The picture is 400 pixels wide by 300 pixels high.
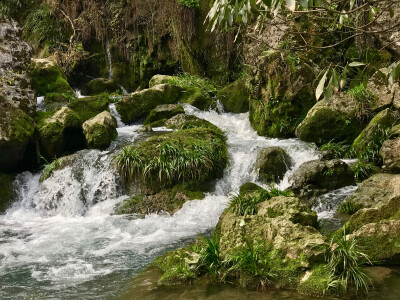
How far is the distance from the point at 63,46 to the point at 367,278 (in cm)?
1958

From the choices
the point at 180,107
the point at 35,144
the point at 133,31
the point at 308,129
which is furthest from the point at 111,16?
the point at 308,129

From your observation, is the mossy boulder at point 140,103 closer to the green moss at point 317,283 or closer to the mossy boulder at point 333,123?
the mossy boulder at point 333,123

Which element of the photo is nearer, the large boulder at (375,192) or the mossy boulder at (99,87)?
the large boulder at (375,192)

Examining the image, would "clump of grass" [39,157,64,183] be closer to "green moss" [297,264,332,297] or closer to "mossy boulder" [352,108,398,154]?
"mossy boulder" [352,108,398,154]

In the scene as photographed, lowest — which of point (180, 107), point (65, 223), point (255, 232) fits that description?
point (65, 223)

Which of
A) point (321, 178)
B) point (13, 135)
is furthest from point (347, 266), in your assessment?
point (13, 135)

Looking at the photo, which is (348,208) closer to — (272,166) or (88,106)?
(272,166)

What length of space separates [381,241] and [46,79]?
1431cm

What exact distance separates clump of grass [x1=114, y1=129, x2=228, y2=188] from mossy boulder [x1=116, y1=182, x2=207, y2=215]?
232mm

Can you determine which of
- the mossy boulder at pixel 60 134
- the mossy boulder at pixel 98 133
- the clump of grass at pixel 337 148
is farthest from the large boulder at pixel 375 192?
the mossy boulder at pixel 60 134

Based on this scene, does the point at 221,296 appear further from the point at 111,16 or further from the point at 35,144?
the point at 111,16

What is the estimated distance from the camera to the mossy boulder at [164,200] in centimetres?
873

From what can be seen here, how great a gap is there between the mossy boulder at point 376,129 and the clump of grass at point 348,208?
2568 millimetres

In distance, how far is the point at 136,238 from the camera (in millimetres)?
7055
